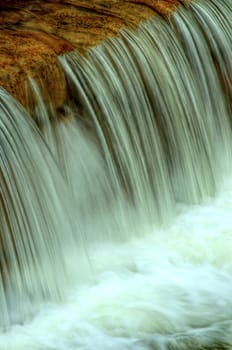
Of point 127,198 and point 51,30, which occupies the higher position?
point 51,30

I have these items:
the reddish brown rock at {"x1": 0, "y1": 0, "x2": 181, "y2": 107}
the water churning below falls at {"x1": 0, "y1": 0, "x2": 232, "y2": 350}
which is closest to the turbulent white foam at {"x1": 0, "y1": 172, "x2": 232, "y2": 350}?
the water churning below falls at {"x1": 0, "y1": 0, "x2": 232, "y2": 350}

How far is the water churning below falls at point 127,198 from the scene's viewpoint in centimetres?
550

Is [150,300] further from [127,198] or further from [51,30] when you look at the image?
[51,30]

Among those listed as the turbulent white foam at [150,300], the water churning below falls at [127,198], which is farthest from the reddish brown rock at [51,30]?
the turbulent white foam at [150,300]

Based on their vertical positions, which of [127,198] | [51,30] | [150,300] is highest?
[51,30]

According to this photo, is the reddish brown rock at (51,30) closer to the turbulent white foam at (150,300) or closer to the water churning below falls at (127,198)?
the water churning below falls at (127,198)

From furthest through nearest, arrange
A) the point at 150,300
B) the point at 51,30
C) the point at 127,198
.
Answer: the point at 51,30 → the point at 127,198 → the point at 150,300

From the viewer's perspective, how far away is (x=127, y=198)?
6.64 metres

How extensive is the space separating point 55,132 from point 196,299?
1.49m

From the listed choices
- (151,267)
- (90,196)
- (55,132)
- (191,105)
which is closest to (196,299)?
(151,267)

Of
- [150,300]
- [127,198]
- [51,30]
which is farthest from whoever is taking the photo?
[51,30]

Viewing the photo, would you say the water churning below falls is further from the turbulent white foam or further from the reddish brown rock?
the reddish brown rock

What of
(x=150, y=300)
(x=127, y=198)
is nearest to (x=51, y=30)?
(x=127, y=198)

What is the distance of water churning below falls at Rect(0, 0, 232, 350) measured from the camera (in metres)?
5.50
